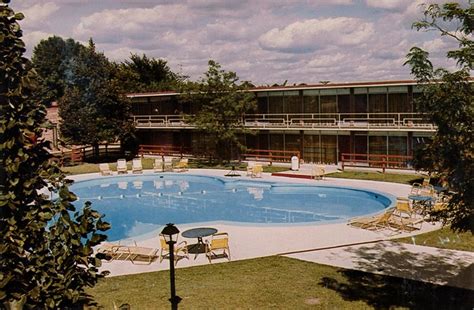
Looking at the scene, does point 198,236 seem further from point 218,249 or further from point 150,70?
point 150,70

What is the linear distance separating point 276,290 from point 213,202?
45.0 feet

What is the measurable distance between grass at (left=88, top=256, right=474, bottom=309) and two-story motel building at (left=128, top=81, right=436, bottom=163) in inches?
700

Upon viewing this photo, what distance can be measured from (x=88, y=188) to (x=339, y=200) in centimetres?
1460

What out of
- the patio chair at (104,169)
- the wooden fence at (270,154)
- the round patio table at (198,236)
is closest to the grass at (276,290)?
the round patio table at (198,236)

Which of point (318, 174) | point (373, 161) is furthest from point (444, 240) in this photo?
point (373, 161)

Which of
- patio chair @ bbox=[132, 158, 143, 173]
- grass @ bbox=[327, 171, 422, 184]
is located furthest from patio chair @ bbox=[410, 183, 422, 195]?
patio chair @ bbox=[132, 158, 143, 173]

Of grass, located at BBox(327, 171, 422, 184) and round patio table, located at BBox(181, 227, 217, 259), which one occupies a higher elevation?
grass, located at BBox(327, 171, 422, 184)

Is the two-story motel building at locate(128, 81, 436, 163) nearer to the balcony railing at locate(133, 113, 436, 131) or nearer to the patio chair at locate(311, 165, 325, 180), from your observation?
the balcony railing at locate(133, 113, 436, 131)

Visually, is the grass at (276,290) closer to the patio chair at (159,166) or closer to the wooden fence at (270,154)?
Answer: the patio chair at (159,166)

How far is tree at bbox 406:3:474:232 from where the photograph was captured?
699cm

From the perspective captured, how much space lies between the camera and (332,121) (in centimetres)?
3253

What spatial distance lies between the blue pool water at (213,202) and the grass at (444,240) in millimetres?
5238

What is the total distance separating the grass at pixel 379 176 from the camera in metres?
24.8

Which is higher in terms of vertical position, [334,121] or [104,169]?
[334,121]
